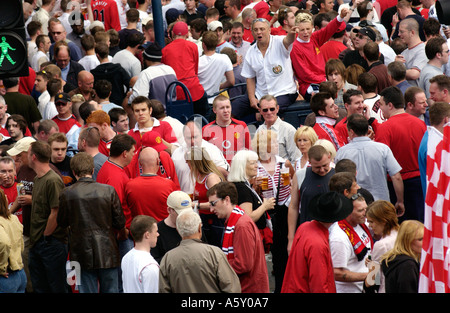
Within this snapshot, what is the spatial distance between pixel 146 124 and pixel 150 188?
63.3 inches

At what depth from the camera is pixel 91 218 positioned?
828 cm

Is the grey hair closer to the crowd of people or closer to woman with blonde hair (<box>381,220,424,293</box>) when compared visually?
the crowd of people

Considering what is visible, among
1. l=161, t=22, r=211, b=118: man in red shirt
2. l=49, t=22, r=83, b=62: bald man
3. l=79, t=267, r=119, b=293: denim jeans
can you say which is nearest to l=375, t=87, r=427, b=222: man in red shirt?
l=79, t=267, r=119, b=293: denim jeans

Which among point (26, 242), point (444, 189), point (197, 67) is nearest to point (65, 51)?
point (197, 67)

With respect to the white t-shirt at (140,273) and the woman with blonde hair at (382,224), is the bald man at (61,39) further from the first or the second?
the woman with blonde hair at (382,224)

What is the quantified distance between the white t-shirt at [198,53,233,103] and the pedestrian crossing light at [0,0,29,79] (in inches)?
252

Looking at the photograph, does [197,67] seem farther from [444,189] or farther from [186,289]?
[444,189]

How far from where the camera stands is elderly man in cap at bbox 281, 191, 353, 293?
6.36 meters

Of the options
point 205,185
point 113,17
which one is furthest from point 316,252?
point 113,17

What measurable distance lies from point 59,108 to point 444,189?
731 cm

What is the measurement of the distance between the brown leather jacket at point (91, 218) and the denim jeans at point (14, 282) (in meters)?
0.58

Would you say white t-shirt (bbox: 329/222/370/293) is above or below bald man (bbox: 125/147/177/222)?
below
